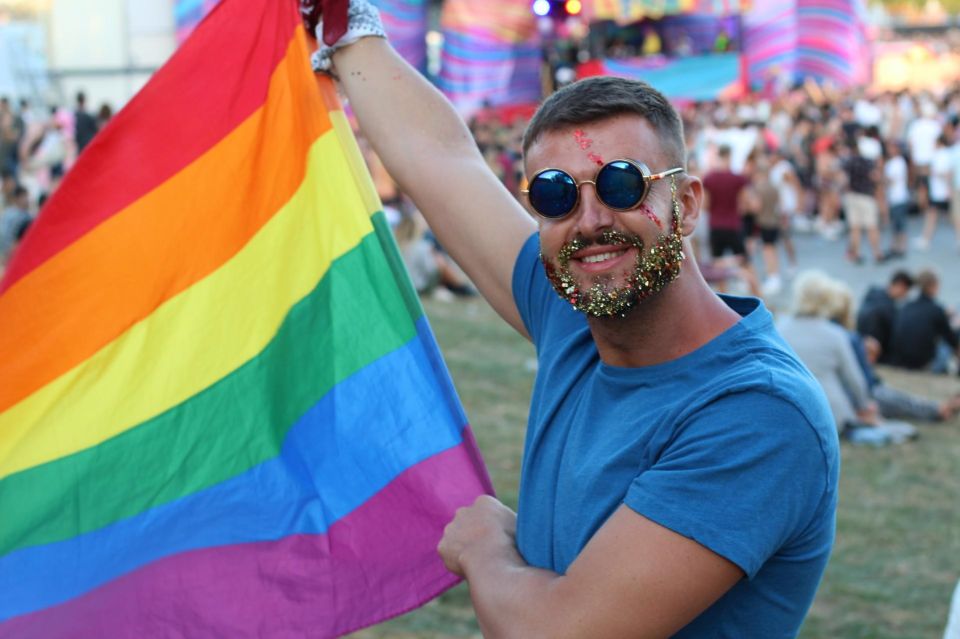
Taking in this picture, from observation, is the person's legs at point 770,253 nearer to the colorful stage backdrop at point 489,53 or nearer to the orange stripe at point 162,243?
the colorful stage backdrop at point 489,53

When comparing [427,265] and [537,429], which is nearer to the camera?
[537,429]

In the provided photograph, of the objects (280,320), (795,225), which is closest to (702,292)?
(280,320)

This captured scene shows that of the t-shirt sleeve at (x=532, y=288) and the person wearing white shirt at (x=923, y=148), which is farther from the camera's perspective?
the person wearing white shirt at (x=923, y=148)

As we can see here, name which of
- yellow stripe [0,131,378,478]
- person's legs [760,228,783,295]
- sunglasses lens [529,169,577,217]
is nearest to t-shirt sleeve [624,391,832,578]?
sunglasses lens [529,169,577,217]

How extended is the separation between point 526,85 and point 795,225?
10.5 m

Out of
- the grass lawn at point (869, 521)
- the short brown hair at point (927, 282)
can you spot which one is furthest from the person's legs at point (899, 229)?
the short brown hair at point (927, 282)

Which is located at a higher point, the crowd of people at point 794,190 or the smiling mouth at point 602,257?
the smiling mouth at point 602,257

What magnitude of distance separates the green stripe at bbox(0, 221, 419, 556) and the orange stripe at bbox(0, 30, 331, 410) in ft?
0.71

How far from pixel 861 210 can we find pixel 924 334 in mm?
6475

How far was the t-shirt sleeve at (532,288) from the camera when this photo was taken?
8.45ft

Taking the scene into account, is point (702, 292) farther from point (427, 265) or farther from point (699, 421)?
point (427, 265)

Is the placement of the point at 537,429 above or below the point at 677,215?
below

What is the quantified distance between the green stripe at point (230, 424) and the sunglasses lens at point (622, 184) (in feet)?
3.06

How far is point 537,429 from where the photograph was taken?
230cm
